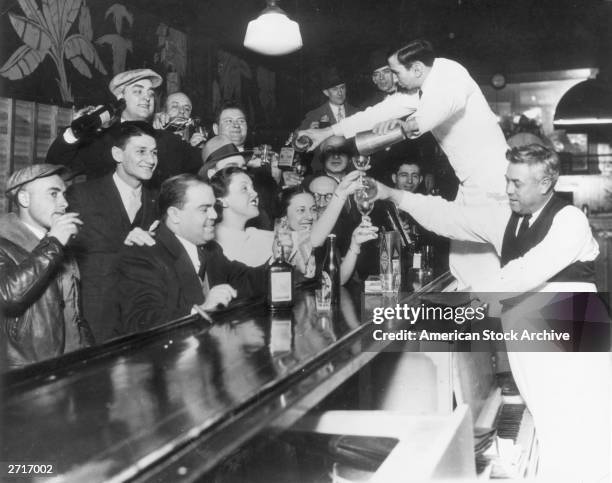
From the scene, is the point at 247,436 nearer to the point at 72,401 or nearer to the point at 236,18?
the point at 72,401

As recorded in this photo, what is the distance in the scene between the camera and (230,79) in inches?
192

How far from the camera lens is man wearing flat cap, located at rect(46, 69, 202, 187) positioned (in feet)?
7.93

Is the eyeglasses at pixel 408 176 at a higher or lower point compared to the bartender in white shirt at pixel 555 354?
higher

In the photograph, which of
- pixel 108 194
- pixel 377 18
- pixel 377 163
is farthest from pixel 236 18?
pixel 108 194

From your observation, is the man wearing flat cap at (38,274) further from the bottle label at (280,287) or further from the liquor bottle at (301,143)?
the liquor bottle at (301,143)

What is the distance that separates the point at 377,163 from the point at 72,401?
3.12 m

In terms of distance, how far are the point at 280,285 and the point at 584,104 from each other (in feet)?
12.4

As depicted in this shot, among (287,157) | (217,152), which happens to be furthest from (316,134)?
(217,152)

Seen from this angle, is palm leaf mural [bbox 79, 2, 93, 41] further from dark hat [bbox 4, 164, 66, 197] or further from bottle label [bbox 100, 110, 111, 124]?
dark hat [bbox 4, 164, 66, 197]

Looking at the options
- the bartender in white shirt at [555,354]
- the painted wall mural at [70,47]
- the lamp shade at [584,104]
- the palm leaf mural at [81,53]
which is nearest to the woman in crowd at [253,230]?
the bartender in white shirt at [555,354]

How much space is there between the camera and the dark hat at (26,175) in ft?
5.89

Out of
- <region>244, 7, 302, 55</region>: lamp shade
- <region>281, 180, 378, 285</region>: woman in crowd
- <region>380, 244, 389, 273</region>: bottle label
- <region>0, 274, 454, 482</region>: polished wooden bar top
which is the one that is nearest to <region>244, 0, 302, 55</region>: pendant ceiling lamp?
<region>244, 7, 302, 55</region>: lamp shade

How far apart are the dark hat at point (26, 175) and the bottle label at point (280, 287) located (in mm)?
761

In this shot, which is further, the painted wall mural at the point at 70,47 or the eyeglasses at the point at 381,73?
the eyeglasses at the point at 381,73
